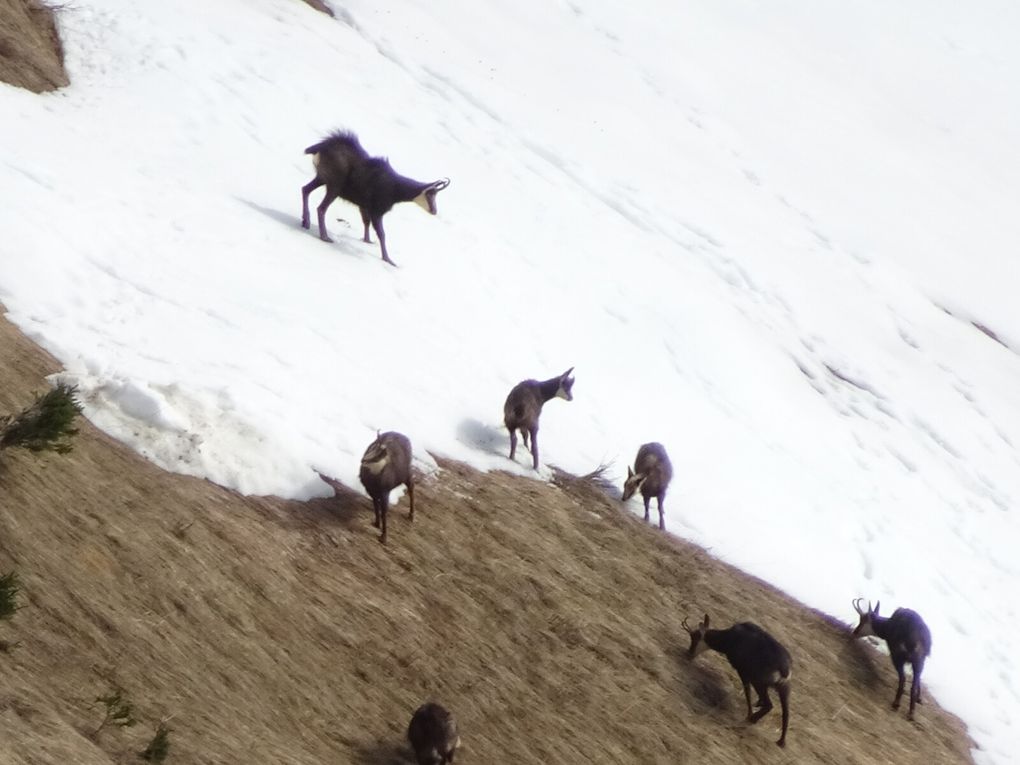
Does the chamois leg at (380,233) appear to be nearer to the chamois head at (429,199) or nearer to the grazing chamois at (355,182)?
the grazing chamois at (355,182)

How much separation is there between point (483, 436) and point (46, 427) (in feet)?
21.9

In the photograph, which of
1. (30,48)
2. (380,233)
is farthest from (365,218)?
(30,48)

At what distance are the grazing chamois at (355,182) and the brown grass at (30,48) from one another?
4418 millimetres

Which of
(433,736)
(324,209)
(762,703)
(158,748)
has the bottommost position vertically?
(324,209)

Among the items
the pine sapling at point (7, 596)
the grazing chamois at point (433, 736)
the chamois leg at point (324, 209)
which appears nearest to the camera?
the pine sapling at point (7, 596)

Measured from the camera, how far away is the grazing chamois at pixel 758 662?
40.3ft

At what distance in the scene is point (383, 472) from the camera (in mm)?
11523

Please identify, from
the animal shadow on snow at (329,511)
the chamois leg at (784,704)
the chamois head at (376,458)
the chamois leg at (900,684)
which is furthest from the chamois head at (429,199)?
the chamois leg at (784,704)

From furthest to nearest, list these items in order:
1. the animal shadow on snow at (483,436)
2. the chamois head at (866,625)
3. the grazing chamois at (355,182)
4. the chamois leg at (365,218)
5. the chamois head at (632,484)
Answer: the chamois leg at (365,218) < the grazing chamois at (355,182) < the chamois head at (632,484) < the chamois head at (866,625) < the animal shadow on snow at (483,436)

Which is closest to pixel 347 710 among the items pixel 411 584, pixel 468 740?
pixel 468 740

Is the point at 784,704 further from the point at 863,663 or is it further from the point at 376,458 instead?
the point at 376,458

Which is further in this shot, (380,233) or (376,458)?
(380,233)

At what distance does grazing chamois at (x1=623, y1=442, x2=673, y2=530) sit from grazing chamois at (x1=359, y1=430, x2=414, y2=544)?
4.11 meters

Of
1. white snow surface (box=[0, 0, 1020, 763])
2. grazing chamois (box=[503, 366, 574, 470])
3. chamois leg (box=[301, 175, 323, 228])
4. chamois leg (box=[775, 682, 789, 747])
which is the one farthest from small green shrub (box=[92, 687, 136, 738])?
chamois leg (box=[301, 175, 323, 228])
